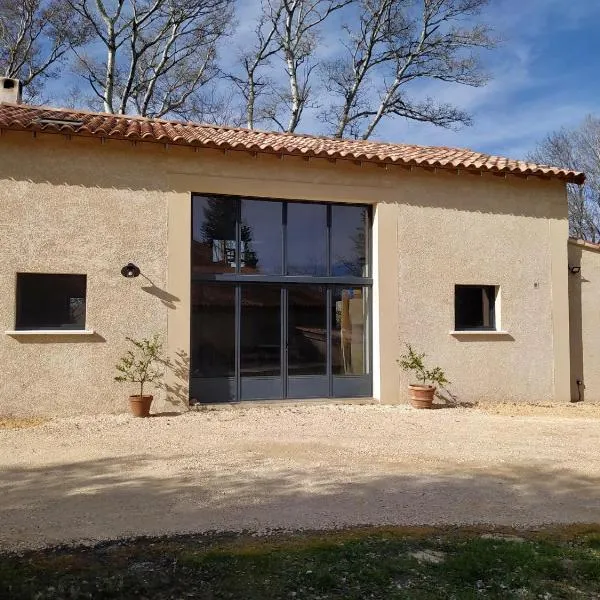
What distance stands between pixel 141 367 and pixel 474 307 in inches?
260

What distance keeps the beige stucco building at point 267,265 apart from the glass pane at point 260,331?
3 centimetres

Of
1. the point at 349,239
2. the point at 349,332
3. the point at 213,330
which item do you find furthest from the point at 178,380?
the point at 349,239

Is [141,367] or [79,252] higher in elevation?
[79,252]

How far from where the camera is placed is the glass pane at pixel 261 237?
1045cm

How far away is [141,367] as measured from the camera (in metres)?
9.24

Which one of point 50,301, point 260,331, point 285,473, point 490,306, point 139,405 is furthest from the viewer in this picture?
point 490,306

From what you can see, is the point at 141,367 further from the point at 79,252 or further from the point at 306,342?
the point at 306,342

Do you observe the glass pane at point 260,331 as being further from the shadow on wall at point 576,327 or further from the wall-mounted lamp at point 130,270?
the shadow on wall at point 576,327

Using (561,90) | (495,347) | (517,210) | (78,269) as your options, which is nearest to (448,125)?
(561,90)

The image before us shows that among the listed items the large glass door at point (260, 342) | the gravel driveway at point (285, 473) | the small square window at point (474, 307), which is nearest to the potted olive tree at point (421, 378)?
the gravel driveway at point (285, 473)

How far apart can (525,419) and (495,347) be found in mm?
2102

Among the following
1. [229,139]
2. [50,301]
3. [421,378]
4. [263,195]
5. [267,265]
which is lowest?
[421,378]

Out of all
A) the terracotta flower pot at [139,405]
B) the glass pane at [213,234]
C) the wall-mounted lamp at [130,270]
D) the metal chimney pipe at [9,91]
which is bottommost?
the terracotta flower pot at [139,405]

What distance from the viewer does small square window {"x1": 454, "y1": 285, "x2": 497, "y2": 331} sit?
11305 millimetres
